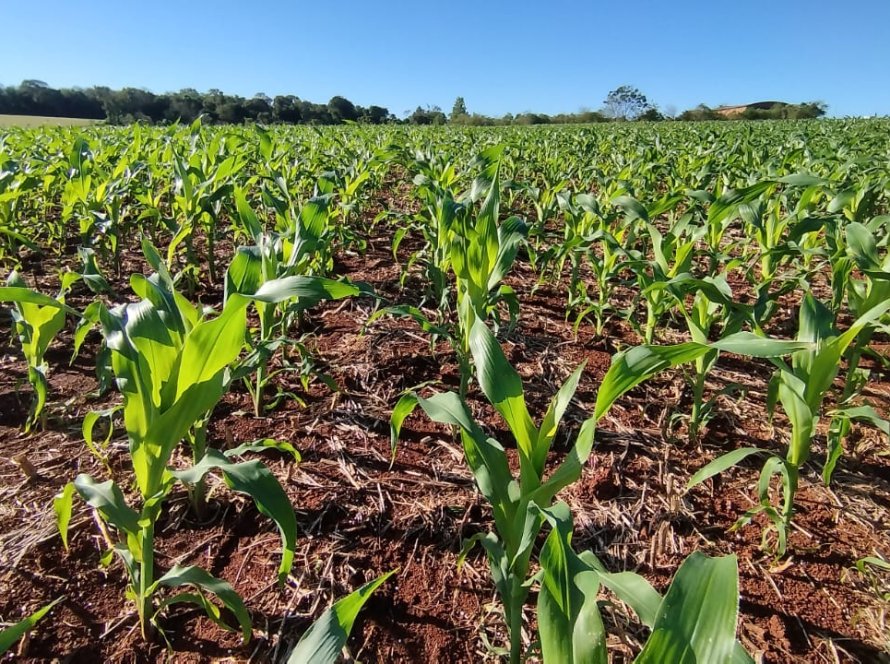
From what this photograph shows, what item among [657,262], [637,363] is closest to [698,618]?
[637,363]

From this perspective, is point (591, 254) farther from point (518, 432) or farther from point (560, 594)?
point (560, 594)

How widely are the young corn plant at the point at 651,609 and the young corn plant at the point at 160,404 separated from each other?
58 cm

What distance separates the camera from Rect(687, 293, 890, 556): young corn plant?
1424mm

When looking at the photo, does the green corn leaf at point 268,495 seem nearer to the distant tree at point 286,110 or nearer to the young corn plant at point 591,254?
the young corn plant at point 591,254

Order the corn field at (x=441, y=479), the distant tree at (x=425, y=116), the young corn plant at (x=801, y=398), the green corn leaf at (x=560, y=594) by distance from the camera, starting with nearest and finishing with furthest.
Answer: the green corn leaf at (x=560, y=594) < the corn field at (x=441, y=479) < the young corn plant at (x=801, y=398) < the distant tree at (x=425, y=116)

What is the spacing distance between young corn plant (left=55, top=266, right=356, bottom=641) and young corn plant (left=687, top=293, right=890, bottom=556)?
4.04 ft

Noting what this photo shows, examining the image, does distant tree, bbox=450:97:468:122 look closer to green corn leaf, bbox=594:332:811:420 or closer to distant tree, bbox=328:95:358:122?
distant tree, bbox=328:95:358:122

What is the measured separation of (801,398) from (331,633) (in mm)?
1379

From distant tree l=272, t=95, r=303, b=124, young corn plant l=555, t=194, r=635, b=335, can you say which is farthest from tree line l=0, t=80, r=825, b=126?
young corn plant l=555, t=194, r=635, b=335

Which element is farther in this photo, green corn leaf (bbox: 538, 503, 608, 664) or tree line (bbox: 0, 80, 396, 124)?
tree line (bbox: 0, 80, 396, 124)

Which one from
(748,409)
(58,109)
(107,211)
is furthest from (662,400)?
(58,109)

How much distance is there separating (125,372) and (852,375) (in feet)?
8.48

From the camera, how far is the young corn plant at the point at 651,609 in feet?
2.15

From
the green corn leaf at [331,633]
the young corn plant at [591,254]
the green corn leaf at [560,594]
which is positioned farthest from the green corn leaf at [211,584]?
the young corn plant at [591,254]
